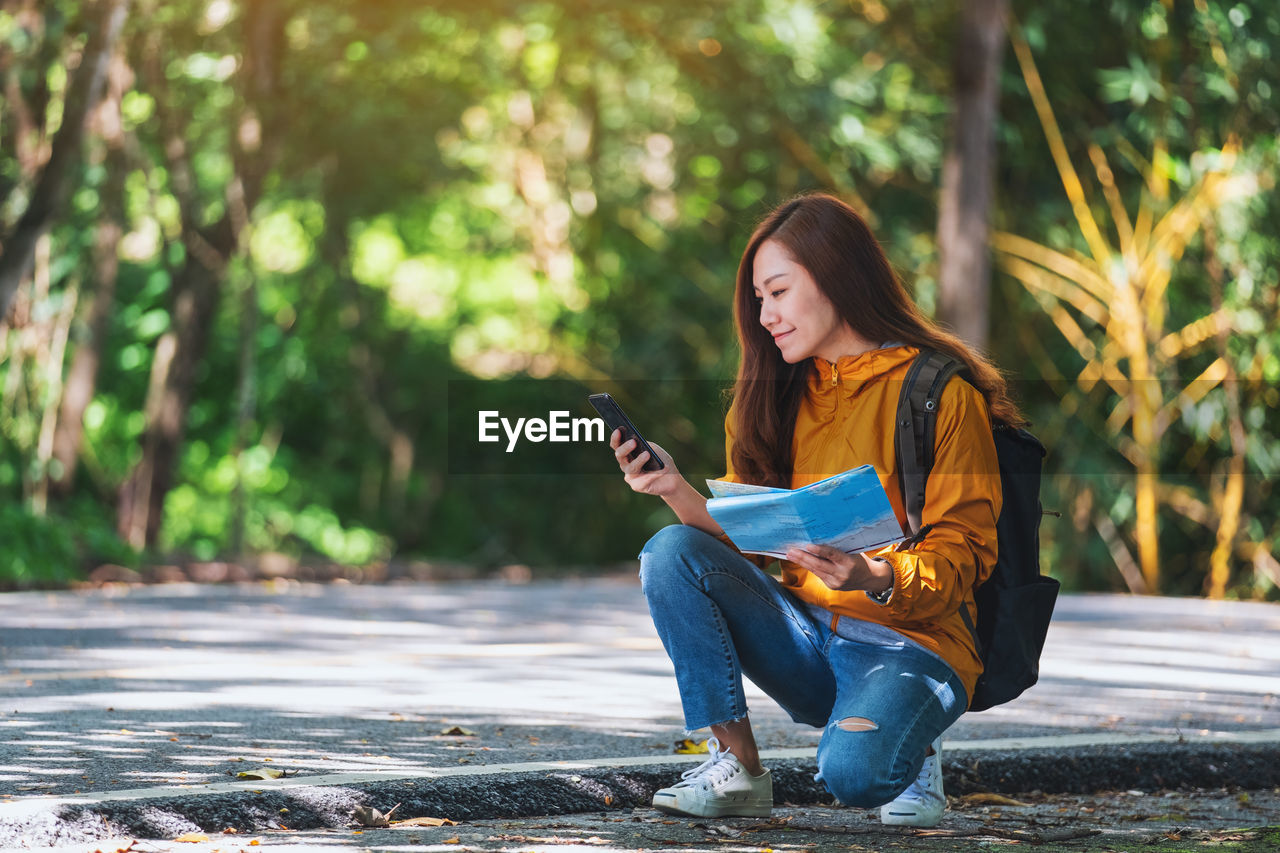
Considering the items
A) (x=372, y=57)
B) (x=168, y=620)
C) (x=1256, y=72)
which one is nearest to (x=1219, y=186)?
(x=1256, y=72)

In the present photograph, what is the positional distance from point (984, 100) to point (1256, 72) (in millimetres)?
2249

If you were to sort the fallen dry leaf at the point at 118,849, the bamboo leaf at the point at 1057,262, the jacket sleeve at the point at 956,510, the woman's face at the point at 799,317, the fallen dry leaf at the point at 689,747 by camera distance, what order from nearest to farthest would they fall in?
the fallen dry leaf at the point at 118,849 → the jacket sleeve at the point at 956,510 → the woman's face at the point at 799,317 → the fallen dry leaf at the point at 689,747 → the bamboo leaf at the point at 1057,262

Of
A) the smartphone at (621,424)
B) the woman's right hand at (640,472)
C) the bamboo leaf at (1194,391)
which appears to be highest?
the bamboo leaf at (1194,391)

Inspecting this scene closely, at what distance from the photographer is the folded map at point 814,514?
11.0 feet

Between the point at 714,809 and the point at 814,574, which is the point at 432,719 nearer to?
the point at 714,809

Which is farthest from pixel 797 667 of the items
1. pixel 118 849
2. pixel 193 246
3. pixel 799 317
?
pixel 193 246

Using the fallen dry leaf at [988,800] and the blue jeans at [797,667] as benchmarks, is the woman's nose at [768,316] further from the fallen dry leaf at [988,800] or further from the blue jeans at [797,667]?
the fallen dry leaf at [988,800]

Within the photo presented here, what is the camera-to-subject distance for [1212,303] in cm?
1396

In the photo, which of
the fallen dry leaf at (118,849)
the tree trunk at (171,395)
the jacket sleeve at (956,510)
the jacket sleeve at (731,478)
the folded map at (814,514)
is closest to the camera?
the folded map at (814,514)

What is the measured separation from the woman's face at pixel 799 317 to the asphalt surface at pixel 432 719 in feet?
4.09

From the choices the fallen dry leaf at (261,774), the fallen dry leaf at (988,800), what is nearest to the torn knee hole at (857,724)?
the fallen dry leaf at (988,800)

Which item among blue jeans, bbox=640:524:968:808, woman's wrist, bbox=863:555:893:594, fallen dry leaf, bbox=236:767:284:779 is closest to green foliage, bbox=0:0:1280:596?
fallen dry leaf, bbox=236:767:284:779

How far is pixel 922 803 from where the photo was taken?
402 cm

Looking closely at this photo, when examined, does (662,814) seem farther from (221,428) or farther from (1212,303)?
(221,428)
